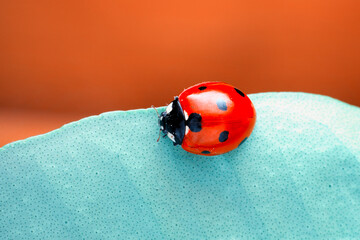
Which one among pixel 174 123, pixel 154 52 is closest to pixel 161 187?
pixel 174 123

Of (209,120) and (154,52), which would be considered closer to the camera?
(209,120)

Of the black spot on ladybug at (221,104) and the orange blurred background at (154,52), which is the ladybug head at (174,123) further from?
the orange blurred background at (154,52)

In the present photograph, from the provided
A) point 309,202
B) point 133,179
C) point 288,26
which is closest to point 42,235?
point 133,179

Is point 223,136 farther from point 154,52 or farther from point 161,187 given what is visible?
point 154,52

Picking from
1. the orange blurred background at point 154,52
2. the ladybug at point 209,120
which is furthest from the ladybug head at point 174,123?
the orange blurred background at point 154,52

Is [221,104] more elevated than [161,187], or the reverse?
[221,104]

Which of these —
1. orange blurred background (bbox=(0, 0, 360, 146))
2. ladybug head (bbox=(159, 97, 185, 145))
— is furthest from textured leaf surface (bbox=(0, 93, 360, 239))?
orange blurred background (bbox=(0, 0, 360, 146))
